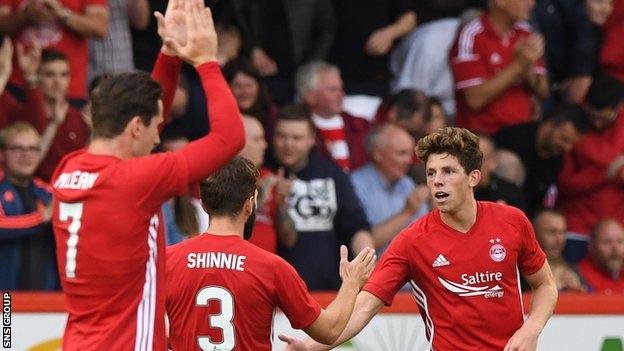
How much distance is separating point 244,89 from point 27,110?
1794mm

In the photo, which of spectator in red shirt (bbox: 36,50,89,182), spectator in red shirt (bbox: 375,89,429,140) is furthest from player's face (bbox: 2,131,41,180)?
spectator in red shirt (bbox: 375,89,429,140)

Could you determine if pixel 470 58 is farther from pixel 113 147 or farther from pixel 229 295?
pixel 113 147

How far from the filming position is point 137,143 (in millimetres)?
5258

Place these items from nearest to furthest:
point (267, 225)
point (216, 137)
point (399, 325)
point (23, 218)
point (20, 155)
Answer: point (216, 137) → point (399, 325) → point (23, 218) → point (20, 155) → point (267, 225)

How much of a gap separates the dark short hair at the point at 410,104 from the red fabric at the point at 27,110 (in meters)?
3.07

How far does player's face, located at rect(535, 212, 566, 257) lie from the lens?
10.9 meters

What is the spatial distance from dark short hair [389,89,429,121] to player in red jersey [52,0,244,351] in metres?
6.20

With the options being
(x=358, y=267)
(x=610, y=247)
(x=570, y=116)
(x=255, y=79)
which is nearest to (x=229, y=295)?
(x=358, y=267)

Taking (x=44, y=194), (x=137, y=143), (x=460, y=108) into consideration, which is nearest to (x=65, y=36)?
(x=44, y=194)

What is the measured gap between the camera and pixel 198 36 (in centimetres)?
523

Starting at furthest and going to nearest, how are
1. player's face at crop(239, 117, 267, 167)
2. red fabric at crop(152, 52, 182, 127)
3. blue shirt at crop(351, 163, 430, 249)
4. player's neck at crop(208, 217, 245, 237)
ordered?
blue shirt at crop(351, 163, 430, 249)
player's face at crop(239, 117, 267, 167)
player's neck at crop(208, 217, 245, 237)
red fabric at crop(152, 52, 182, 127)

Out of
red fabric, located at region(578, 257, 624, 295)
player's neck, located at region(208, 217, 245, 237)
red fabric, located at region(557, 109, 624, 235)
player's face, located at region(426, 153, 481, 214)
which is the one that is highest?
player's face, located at region(426, 153, 481, 214)

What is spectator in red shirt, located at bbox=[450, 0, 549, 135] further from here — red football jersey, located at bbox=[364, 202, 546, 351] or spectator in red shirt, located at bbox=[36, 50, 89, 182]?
red football jersey, located at bbox=[364, 202, 546, 351]

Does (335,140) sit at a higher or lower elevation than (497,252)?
lower
